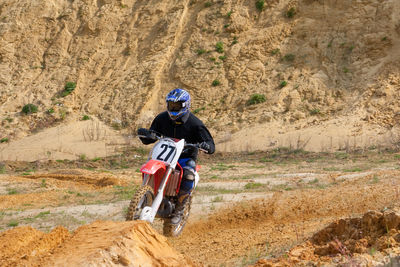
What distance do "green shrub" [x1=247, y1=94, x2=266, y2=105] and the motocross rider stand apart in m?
18.2

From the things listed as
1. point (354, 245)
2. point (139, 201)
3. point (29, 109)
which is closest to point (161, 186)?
point (139, 201)

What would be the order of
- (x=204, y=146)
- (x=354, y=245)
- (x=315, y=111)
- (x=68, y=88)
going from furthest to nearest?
1. (x=68, y=88)
2. (x=315, y=111)
3. (x=204, y=146)
4. (x=354, y=245)

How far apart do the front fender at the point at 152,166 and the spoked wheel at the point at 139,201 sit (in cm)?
23

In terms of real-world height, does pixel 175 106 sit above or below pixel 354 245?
above

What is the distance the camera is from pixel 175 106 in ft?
22.1

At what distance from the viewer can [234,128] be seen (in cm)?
2400

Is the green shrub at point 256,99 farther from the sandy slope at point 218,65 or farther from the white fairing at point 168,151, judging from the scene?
the white fairing at point 168,151

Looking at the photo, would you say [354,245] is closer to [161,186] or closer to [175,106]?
[161,186]

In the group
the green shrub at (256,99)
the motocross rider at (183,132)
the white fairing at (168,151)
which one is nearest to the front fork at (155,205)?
the white fairing at (168,151)

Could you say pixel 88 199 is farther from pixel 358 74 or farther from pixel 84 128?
pixel 358 74

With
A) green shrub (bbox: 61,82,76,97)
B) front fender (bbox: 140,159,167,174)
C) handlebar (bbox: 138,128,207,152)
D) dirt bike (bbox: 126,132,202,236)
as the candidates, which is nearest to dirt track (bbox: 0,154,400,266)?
dirt bike (bbox: 126,132,202,236)

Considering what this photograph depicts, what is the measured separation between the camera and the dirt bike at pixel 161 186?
5.83 metres

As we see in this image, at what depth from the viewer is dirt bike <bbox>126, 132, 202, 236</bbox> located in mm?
5828

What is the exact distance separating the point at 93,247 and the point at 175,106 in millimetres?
3060
